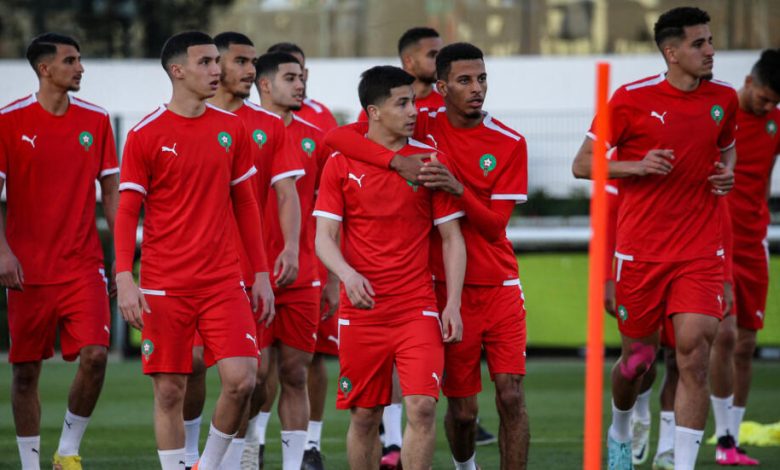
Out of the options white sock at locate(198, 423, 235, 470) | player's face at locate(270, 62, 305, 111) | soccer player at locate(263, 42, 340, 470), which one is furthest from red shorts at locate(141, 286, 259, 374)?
player's face at locate(270, 62, 305, 111)

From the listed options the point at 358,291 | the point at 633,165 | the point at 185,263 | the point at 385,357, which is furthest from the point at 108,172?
the point at 633,165

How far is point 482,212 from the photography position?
7.34m

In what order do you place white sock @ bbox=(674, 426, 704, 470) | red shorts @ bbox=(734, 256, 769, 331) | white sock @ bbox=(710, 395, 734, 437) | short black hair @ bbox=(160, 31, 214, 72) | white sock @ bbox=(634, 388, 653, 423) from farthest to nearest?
red shorts @ bbox=(734, 256, 769, 331), white sock @ bbox=(710, 395, 734, 437), white sock @ bbox=(634, 388, 653, 423), white sock @ bbox=(674, 426, 704, 470), short black hair @ bbox=(160, 31, 214, 72)

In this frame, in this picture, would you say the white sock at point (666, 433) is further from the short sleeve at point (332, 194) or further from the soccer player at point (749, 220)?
the short sleeve at point (332, 194)

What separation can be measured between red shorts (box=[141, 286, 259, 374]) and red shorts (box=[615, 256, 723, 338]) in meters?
2.37

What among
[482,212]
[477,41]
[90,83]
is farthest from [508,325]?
[90,83]

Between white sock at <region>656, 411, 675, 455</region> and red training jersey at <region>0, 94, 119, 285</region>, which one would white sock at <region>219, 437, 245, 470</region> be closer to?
red training jersey at <region>0, 94, 119, 285</region>

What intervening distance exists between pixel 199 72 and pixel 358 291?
1.55m

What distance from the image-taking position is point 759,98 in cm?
996

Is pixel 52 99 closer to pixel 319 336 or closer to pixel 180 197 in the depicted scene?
pixel 180 197

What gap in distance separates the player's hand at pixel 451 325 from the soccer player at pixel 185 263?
3.49 feet

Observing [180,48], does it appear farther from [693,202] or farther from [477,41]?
[477,41]

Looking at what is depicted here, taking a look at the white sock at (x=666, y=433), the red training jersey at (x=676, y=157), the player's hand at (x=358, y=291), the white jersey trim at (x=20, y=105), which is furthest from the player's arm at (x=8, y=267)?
the white sock at (x=666, y=433)

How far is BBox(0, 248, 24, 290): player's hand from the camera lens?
7969 millimetres
